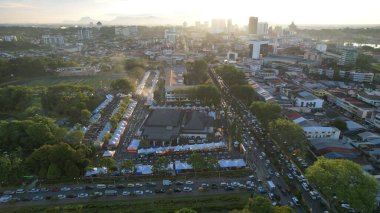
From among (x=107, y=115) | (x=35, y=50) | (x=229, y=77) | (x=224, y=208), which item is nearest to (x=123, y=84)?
(x=107, y=115)

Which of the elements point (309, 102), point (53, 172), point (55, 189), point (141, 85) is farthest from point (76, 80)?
point (309, 102)

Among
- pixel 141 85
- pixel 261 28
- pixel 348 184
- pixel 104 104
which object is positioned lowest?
pixel 104 104

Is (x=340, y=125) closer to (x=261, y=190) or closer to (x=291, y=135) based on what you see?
(x=291, y=135)

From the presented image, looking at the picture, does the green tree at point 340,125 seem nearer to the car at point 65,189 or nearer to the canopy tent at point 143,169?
the canopy tent at point 143,169

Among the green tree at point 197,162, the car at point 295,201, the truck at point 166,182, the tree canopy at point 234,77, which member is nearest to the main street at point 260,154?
the car at point 295,201

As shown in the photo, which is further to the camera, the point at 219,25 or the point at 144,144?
the point at 219,25

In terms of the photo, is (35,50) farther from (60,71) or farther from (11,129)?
(11,129)
